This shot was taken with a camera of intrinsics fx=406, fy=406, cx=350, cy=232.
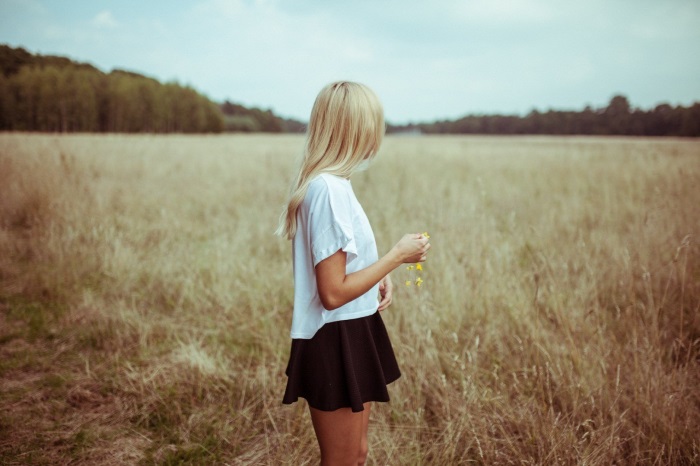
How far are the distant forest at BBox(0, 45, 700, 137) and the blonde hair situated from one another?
9.85 m

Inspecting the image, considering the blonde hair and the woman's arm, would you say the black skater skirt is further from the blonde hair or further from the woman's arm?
the blonde hair

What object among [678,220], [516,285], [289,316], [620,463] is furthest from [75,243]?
[678,220]

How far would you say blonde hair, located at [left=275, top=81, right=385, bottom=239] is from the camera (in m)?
1.22

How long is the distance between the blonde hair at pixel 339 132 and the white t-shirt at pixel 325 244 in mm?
49

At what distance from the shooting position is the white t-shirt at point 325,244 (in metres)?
1.13

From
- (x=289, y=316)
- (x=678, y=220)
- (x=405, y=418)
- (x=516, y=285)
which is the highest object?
(x=678, y=220)

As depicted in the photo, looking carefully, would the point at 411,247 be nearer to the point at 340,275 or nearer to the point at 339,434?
the point at 340,275

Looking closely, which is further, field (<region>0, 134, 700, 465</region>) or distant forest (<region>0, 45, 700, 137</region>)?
distant forest (<region>0, 45, 700, 137</region>)

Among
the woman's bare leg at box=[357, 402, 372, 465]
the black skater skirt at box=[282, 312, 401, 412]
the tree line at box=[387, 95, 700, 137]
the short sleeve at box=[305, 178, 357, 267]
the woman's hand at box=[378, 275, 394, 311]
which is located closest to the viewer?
the short sleeve at box=[305, 178, 357, 267]

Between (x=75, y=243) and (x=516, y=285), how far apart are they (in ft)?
15.1

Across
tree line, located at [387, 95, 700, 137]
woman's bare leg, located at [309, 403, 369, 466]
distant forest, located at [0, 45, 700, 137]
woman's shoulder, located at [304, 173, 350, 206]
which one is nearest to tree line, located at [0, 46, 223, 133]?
distant forest, located at [0, 45, 700, 137]

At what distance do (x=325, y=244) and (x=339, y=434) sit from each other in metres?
0.62

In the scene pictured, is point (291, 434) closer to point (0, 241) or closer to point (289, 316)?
point (289, 316)

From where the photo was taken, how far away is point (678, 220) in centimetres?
429
